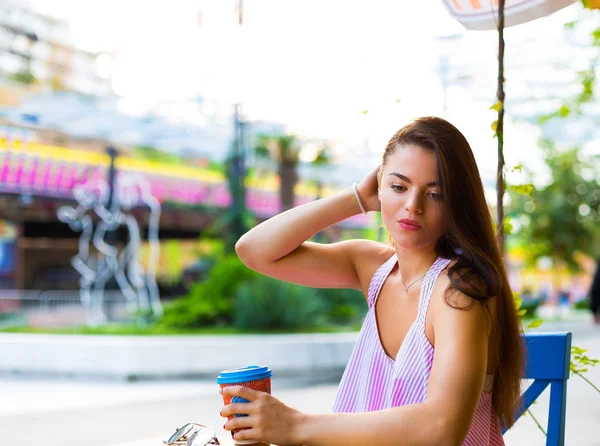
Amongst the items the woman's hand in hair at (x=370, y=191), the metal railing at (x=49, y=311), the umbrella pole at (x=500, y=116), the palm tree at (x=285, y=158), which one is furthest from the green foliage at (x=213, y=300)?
the woman's hand in hair at (x=370, y=191)

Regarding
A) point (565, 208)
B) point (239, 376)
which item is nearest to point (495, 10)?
point (239, 376)

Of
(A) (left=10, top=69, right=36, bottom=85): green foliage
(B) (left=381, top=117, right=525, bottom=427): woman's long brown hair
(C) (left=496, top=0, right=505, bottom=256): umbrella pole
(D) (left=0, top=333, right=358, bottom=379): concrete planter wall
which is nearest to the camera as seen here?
(B) (left=381, top=117, right=525, bottom=427): woman's long brown hair

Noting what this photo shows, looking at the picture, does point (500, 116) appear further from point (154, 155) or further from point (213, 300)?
point (154, 155)

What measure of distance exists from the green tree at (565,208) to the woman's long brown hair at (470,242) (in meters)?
15.7

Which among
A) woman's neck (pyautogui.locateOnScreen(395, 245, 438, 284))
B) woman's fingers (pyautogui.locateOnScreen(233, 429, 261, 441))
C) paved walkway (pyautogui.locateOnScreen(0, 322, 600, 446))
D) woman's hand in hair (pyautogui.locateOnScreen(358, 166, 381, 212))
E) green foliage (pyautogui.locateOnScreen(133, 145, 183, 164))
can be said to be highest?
green foliage (pyautogui.locateOnScreen(133, 145, 183, 164))

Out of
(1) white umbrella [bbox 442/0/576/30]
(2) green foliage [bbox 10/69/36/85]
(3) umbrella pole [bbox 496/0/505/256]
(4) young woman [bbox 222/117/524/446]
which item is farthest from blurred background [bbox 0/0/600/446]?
(4) young woman [bbox 222/117/524/446]

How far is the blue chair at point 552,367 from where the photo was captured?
1.68 metres

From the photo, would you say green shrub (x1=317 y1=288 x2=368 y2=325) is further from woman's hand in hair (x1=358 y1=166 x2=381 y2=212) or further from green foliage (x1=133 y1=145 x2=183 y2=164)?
woman's hand in hair (x1=358 y1=166 x2=381 y2=212)

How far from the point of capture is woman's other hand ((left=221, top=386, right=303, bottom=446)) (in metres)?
1.16

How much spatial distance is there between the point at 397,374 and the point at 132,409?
16.6ft

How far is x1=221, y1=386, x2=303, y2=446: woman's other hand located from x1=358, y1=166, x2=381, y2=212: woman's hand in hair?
1.89 ft

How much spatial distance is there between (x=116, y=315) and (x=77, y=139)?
372cm

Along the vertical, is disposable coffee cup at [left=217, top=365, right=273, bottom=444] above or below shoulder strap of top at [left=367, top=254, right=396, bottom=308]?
below

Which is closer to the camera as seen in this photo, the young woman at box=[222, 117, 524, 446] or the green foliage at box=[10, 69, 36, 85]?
the young woman at box=[222, 117, 524, 446]
